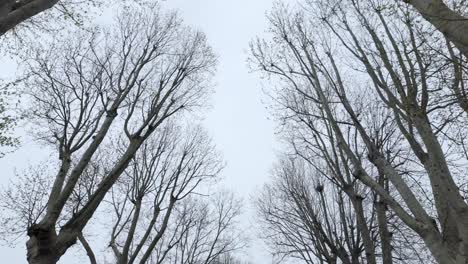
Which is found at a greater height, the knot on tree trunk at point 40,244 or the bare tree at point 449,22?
the bare tree at point 449,22

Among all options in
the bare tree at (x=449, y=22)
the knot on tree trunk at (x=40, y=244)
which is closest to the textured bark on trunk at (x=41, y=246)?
the knot on tree trunk at (x=40, y=244)

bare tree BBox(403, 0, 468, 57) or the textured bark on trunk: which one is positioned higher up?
bare tree BBox(403, 0, 468, 57)

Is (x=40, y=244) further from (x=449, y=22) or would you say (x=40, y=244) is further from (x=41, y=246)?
(x=449, y=22)

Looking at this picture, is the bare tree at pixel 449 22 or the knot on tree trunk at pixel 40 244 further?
the knot on tree trunk at pixel 40 244

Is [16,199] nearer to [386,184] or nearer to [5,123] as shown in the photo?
[5,123]

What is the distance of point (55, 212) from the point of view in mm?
5559

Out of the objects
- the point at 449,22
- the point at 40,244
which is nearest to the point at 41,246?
the point at 40,244

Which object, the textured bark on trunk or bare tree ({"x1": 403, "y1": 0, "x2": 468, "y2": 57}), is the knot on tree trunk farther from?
bare tree ({"x1": 403, "y1": 0, "x2": 468, "y2": 57})

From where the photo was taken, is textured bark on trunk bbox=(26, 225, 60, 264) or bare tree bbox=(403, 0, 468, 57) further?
textured bark on trunk bbox=(26, 225, 60, 264)

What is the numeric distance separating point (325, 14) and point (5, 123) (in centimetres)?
830

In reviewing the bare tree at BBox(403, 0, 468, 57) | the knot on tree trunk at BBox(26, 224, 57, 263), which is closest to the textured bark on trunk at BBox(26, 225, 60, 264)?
the knot on tree trunk at BBox(26, 224, 57, 263)

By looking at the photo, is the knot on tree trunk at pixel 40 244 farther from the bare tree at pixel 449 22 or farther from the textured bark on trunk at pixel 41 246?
the bare tree at pixel 449 22

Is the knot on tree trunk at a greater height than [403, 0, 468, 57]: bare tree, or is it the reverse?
[403, 0, 468, 57]: bare tree

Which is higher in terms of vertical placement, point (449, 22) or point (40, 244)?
point (449, 22)
